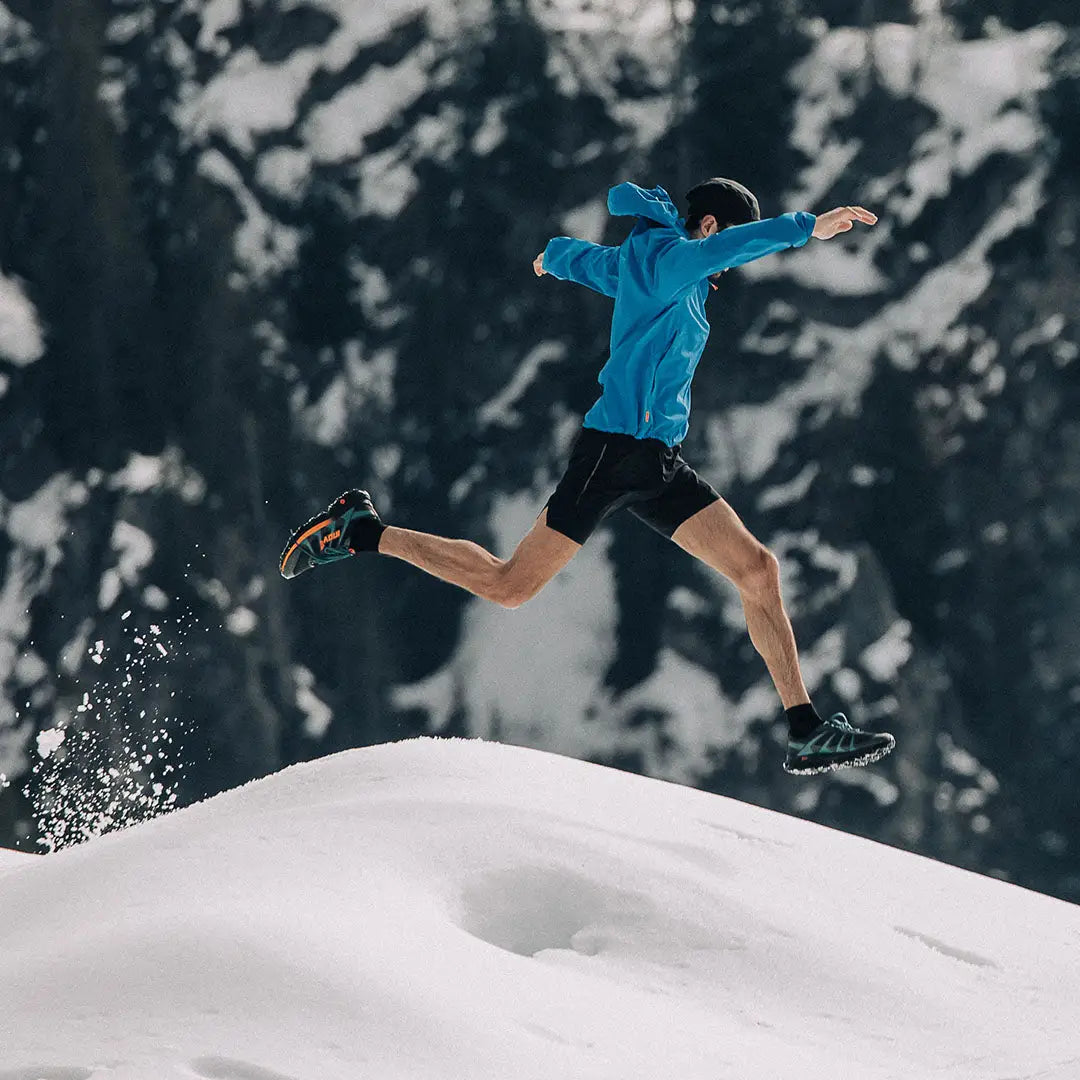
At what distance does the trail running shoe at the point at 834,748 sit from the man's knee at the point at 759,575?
1.01 ft

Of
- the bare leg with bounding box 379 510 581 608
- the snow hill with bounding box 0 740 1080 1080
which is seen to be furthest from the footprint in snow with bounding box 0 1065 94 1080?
the bare leg with bounding box 379 510 581 608

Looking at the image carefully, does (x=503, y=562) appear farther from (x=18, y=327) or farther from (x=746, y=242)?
(x=18, y=327)

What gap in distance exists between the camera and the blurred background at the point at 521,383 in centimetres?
1102

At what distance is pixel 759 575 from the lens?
128 inches

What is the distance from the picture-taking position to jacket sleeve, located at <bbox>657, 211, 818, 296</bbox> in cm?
298

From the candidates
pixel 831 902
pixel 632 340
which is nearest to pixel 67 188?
pixel 632 340

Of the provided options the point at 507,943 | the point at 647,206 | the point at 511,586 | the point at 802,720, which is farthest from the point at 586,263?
the point at 507,943

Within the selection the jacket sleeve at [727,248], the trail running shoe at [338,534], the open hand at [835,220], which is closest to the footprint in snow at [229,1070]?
the trail running shoe at [338,534]

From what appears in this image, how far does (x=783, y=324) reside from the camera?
11.4 metres

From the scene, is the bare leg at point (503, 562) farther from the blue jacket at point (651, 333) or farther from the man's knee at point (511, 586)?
the blue jacket at point (651, 333)

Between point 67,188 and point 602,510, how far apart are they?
903cm

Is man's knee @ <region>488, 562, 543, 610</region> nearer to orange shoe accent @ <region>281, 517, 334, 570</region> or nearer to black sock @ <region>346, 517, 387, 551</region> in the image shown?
black sock @ <region>346, 517, 387, 551</region>

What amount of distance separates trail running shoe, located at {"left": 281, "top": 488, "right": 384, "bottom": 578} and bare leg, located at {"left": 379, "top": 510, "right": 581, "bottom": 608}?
0.10 metres

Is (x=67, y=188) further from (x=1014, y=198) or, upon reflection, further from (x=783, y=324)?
(x=1014, y=198)
